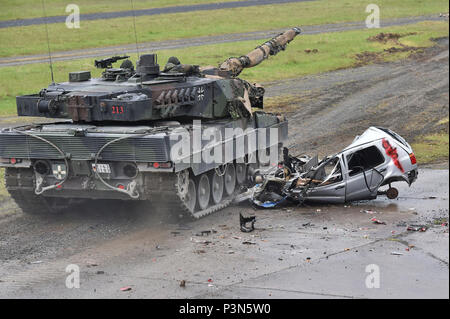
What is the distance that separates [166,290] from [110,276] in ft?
4.25

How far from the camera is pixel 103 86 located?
18.3 m

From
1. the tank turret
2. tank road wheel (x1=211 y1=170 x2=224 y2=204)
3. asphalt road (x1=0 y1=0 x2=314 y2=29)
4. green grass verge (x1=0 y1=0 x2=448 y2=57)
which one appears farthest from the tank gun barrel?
asphalt road (x1=0 y1=0 x2=314 y2=29)

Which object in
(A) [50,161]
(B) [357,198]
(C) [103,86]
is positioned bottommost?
(B) [357,198]

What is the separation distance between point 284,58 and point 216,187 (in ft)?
76.5

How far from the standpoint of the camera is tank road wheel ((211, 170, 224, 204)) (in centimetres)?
1894

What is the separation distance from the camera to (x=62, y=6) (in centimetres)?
5722

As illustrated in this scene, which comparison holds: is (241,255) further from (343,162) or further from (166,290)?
(343,162)

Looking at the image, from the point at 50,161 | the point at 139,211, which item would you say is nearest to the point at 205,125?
the point at 139,211

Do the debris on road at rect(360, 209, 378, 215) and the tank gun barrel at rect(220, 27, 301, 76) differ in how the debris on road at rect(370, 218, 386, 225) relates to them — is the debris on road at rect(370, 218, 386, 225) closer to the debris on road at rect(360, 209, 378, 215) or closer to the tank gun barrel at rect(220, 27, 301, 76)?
the debris on road at rect(360, 209, 378, 215)

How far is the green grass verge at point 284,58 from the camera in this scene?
36.4 m

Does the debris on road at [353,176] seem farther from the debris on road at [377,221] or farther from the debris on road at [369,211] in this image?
the debris on road at [377,221]

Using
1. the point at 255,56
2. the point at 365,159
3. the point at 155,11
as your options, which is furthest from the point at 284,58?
the point at 365,159

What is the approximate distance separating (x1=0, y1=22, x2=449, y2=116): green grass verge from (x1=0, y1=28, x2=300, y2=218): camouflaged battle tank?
15.0 meters

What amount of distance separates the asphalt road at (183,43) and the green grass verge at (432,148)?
63.2ft
